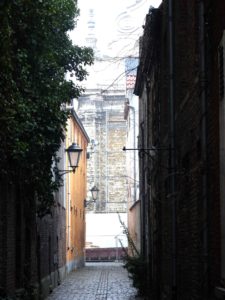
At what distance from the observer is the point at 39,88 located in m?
16.6

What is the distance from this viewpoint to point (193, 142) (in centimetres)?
1033

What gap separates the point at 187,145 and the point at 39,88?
6.18 metres

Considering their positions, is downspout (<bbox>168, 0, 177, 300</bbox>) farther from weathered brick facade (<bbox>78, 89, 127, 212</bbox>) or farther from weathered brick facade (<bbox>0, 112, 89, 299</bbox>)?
weathered brick facade (<bbox>78, 89, 127, 212</bbox>)

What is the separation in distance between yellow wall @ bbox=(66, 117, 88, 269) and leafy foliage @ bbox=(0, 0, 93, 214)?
16857 millimetres

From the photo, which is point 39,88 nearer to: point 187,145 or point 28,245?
point 28,245

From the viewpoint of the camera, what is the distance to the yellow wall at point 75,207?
3806 centimetres

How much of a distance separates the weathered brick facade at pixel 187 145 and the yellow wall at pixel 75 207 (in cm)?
1809

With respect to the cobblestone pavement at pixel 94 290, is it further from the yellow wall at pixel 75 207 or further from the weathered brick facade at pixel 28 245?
the yellow wall at pixel 75 207

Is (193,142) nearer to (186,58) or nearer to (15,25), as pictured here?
(186,58)

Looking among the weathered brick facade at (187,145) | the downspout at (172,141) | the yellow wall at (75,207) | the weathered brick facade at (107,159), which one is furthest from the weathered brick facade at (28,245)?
the weathered brick facade at (107,159)

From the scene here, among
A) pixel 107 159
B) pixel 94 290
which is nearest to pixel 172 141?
pixel 94 290

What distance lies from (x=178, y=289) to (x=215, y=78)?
5.51m

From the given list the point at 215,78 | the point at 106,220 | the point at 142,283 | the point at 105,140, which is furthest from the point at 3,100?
the point at 105,140

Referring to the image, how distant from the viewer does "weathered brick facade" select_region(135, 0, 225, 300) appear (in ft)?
27.9
